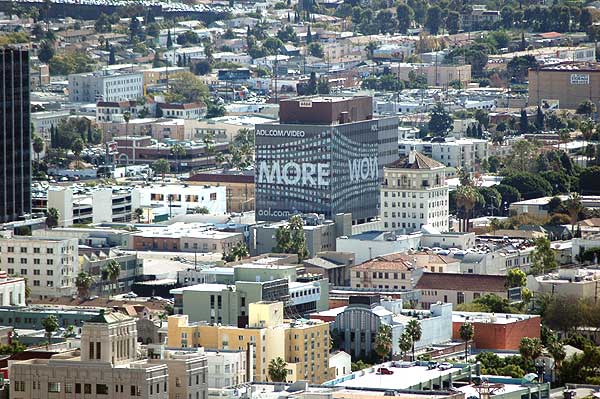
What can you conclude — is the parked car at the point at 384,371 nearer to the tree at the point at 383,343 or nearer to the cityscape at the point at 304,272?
the cityscape at the point at 304,272

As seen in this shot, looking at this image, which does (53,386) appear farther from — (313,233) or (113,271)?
(313,233)

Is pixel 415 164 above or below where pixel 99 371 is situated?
above

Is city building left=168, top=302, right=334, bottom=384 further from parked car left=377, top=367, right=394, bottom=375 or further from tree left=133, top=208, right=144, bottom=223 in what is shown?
tree left=133, top=208, right=144, bottom=223

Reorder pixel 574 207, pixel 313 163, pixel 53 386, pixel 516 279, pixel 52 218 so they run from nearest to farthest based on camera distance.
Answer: pixel 53 386 < pixel 516 279 < pixel 52 218 < pixel 574 207 < pixel 313 163

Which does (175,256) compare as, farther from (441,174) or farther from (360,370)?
(360,370)

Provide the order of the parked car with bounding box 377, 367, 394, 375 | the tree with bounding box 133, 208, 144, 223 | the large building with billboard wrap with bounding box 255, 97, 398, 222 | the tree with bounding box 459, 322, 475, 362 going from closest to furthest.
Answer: the parked car with bounding box 377, 367, 394, 375 → the tree with bounding box 459, 322, 475, 362 → the large building with billboard wrap with bounding box 255, 97, 398, 222 → the tree with bounding box 133, 208, 144, 223

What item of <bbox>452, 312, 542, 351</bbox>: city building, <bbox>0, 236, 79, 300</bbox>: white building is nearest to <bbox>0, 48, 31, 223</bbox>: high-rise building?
<bbox>0, 236, 79, 300</bbox>: white building

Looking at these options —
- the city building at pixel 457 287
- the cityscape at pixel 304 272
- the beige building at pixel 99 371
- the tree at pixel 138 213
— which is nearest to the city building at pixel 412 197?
the cityscape at pixel 304 272

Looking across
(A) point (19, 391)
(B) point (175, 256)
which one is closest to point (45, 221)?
(B) point (175, 256)

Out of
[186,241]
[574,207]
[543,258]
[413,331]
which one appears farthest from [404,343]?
[574,207]
